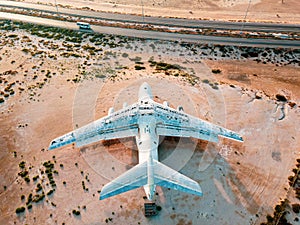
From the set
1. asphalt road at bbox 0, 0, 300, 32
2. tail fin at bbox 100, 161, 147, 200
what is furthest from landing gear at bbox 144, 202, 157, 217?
asphalt road at bbox 0, 0, 300, 32

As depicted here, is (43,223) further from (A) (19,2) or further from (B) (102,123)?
(A) (19,2)

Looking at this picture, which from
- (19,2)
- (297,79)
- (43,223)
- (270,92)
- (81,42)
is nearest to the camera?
(43,223)

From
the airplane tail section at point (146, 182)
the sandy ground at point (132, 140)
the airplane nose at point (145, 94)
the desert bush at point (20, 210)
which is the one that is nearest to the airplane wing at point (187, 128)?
the sandy ground at point (132, 140)

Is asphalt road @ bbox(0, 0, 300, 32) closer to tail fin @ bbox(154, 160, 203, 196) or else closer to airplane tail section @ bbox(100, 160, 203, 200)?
tail fin @ bbox(154, 160, 203, 196)

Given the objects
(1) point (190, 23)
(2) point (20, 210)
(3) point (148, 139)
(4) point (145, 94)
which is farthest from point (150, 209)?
(1) point (190, 23)

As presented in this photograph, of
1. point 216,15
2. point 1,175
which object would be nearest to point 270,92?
point 216,15

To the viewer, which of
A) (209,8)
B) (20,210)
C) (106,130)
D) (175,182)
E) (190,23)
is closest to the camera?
(175,182)

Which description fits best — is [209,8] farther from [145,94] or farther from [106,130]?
[106,130]
